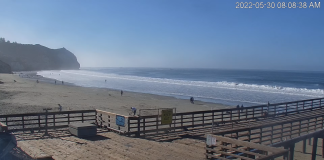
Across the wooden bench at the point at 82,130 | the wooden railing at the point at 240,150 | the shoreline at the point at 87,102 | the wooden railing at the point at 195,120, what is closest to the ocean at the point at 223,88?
the shoreline at the point at 87,102

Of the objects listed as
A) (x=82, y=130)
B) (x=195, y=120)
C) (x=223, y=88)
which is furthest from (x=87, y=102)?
(x=223, y=88)

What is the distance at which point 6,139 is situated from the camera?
6996 mm

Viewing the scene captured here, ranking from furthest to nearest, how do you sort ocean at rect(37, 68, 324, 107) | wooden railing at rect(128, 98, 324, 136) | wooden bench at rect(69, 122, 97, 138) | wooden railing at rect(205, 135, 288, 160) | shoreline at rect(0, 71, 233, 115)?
ocean at rect(37, 68, 324, 107)
shoreline at rect(0, 71, 233, 115)
wooden railing at rect(128, 98, 324, 136)
wooden bench at rect(69, 122, 97, 138)
wooden railing at rect(205, 135, 288, 160)

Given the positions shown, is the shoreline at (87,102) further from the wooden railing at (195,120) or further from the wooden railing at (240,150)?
the wooden railing at (240,150)

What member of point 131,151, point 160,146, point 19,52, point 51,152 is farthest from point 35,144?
point 19,52

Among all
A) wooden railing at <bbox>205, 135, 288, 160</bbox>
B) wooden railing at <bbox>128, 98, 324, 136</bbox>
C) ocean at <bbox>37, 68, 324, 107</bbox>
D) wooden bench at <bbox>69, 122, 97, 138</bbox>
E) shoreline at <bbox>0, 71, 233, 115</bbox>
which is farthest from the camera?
ocean at <bbox>37, 68, 324, 107</bbox>

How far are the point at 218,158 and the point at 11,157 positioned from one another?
539 centimetres

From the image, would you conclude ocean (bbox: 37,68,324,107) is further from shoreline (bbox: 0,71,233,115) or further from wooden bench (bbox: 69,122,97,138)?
wooden bench (bbox: 69,122,97,138)

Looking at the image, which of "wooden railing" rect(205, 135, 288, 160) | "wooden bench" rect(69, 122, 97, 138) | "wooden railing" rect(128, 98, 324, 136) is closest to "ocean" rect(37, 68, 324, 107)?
"wooden railing" rect(128, 98, 324, 136)

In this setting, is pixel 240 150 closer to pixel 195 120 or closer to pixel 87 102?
pixel 195 120

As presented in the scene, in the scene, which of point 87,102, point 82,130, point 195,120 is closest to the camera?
point 82,130

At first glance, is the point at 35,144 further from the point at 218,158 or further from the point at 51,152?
the point at 218,158

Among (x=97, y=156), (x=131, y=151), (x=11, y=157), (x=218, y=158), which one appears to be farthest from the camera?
(x=131, y=151)

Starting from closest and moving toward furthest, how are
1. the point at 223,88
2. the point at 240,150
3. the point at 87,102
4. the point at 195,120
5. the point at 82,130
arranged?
the point at 240,150, the point at 82,130, the point at 195,120, the point at 87,102, the point at 223,88
